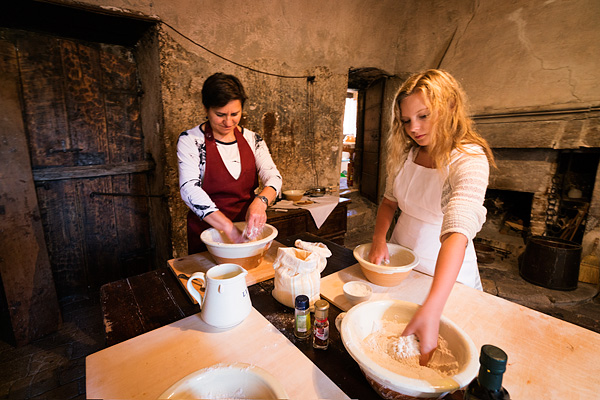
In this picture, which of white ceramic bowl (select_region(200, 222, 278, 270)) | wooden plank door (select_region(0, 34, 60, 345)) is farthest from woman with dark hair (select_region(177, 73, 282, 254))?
wooden plank door (select_region(0, 34, 60, 345))

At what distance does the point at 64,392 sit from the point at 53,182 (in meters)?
1.71

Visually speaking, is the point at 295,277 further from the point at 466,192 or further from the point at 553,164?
the point at 553,164

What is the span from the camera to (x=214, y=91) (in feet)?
5.42

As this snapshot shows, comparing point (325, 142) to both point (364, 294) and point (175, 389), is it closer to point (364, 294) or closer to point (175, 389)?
point (364, 294)

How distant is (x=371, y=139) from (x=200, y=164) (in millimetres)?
4118

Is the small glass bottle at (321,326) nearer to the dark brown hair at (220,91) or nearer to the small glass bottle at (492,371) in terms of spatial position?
the small glass bottle at (492,371)

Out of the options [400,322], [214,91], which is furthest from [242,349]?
[214,91]

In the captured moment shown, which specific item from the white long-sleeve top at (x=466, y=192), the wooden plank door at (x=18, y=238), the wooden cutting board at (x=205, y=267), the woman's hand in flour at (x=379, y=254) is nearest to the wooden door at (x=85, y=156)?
the wooden plank door at (x=18, y=238)

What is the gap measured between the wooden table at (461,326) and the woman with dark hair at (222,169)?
39 cm

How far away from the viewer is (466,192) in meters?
1.15

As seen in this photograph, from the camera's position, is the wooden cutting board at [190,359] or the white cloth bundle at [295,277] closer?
the wooden cutting board at [190,359]

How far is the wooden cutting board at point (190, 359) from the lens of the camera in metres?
0.75

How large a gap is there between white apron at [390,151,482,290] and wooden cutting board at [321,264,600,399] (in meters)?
0.30

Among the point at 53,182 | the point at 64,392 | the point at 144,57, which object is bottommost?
the point at 64,392
